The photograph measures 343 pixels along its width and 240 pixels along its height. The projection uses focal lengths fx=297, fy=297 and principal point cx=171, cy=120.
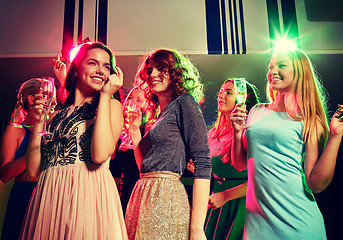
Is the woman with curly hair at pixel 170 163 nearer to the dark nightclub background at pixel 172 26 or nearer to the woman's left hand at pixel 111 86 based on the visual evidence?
the woman's left hand at pixel 111 86

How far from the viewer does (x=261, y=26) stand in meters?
3.27

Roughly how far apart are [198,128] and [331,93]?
10.8ft

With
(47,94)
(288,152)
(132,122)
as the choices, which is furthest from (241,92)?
(47,94)

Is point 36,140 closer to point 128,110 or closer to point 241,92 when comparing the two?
point 128,110

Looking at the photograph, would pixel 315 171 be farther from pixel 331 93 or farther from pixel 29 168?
pixel 331 93

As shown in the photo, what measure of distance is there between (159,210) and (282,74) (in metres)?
1.13

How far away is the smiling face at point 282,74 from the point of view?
6.00 ft

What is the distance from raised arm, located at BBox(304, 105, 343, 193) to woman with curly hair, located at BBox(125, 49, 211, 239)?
24.4 inches

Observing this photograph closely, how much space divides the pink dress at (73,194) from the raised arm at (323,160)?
1034 mm

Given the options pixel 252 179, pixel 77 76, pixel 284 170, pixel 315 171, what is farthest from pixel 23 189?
pixel 315 171

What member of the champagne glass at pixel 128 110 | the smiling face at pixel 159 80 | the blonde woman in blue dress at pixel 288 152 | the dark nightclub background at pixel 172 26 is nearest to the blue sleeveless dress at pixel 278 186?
the blonde woman in blue dress at pixel 288 152

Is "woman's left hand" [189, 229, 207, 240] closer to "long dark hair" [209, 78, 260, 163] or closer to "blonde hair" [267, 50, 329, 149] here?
"blonde hair" [267, 50, 329, 149]

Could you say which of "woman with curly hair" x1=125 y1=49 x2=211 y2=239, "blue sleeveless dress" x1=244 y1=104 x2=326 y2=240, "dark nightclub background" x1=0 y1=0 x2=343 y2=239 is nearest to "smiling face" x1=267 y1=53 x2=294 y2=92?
"blue sleeveless dress" x1=244 y1=104 x2=326 y2=240

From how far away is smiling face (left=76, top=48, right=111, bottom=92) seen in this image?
1623 millimetres
